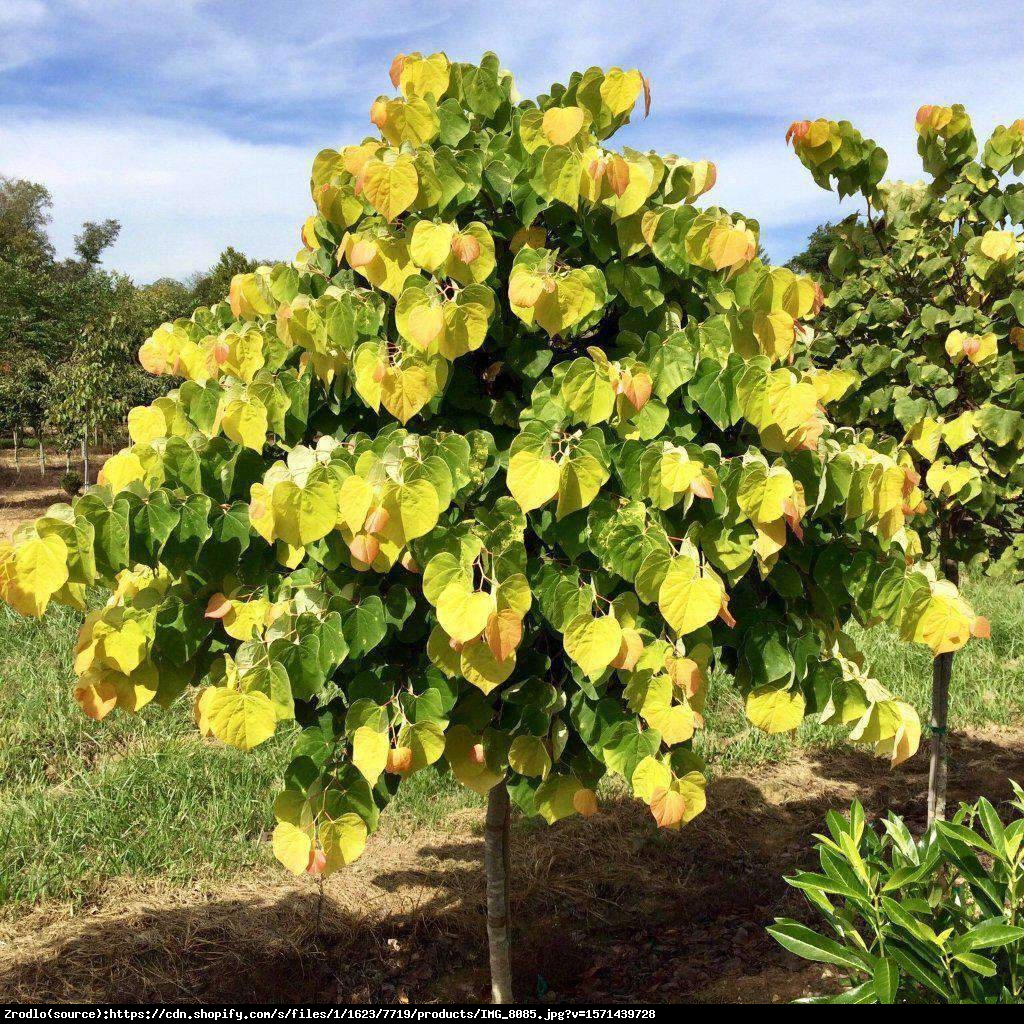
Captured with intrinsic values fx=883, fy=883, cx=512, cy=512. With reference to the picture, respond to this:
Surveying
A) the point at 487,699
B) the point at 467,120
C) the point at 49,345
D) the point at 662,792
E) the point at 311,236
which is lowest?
the point at 662,792

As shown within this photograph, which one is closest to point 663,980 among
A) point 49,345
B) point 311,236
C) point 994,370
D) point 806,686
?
point 806,686

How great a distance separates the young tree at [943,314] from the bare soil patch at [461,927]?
1709mm

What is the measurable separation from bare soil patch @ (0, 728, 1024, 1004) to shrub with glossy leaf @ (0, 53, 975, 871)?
1.52m

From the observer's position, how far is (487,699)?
204 cm

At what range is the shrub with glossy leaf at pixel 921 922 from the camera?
1.88 meters

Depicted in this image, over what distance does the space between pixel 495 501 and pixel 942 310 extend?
7.51ft

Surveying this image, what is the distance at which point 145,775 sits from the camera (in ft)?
14.2

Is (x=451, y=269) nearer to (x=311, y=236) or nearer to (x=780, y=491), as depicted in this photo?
(x=311, y=236)

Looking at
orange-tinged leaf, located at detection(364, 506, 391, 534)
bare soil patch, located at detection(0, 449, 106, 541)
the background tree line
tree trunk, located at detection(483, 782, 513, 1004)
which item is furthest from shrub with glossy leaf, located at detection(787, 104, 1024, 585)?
bare soil patch, located at detection(0, 449, 106, 541)

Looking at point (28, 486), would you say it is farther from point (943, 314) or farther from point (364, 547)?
point (364, 547)

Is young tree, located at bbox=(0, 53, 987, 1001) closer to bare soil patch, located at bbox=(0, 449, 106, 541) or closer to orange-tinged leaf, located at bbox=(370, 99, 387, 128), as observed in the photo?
orange-tinged leaf, located at bbox=(370, 99, 387, 128)

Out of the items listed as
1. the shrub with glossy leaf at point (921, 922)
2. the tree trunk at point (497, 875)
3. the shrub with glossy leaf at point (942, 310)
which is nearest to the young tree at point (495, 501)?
the shrub with glossy leaf at point (921, 922)

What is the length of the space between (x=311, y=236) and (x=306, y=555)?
802mm

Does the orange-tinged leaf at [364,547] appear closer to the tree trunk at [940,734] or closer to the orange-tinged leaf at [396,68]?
the orange-tinged leaf at [396,68]
